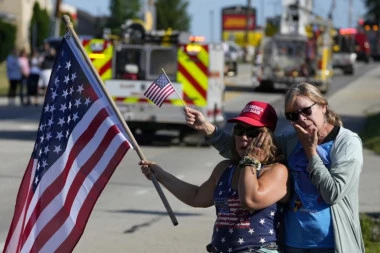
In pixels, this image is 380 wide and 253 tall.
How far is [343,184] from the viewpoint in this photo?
200 inches

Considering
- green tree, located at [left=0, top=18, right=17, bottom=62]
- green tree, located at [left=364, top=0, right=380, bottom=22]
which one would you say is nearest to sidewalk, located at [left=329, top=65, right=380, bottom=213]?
green tree, located at [left=0, top=18, right=17, bottom=62]

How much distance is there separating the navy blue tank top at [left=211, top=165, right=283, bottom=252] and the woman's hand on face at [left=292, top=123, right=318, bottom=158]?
319 mm

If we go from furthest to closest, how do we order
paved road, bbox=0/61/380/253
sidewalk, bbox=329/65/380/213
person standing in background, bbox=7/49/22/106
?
person standing in background, bbox=7/49/22/106 < sidewalk, bbox=329/65/380/213 < paved road, bbox=0/61/380/253

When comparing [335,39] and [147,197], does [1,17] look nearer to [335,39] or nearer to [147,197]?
[335,39]

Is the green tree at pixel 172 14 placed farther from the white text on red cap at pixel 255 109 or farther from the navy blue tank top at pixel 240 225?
the navy blue tank top at pixel 240 225

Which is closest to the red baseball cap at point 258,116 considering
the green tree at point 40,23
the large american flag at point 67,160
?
the large american flag at point 67,160

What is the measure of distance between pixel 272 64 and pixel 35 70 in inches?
455

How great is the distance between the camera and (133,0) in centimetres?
9194

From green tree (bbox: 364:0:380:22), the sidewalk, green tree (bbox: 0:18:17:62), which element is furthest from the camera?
green tree (bbox: 364:0:380:22)

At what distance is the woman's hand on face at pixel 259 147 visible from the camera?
520 centimetres

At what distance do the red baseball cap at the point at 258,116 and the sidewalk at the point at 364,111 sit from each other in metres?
7.50

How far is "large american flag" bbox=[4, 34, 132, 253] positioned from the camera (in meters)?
5.92

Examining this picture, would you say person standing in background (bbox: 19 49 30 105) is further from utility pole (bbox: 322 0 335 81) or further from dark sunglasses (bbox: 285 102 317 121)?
dark sunglasses (bbox: 285 102 317 121)

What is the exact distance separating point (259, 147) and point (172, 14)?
311ft
